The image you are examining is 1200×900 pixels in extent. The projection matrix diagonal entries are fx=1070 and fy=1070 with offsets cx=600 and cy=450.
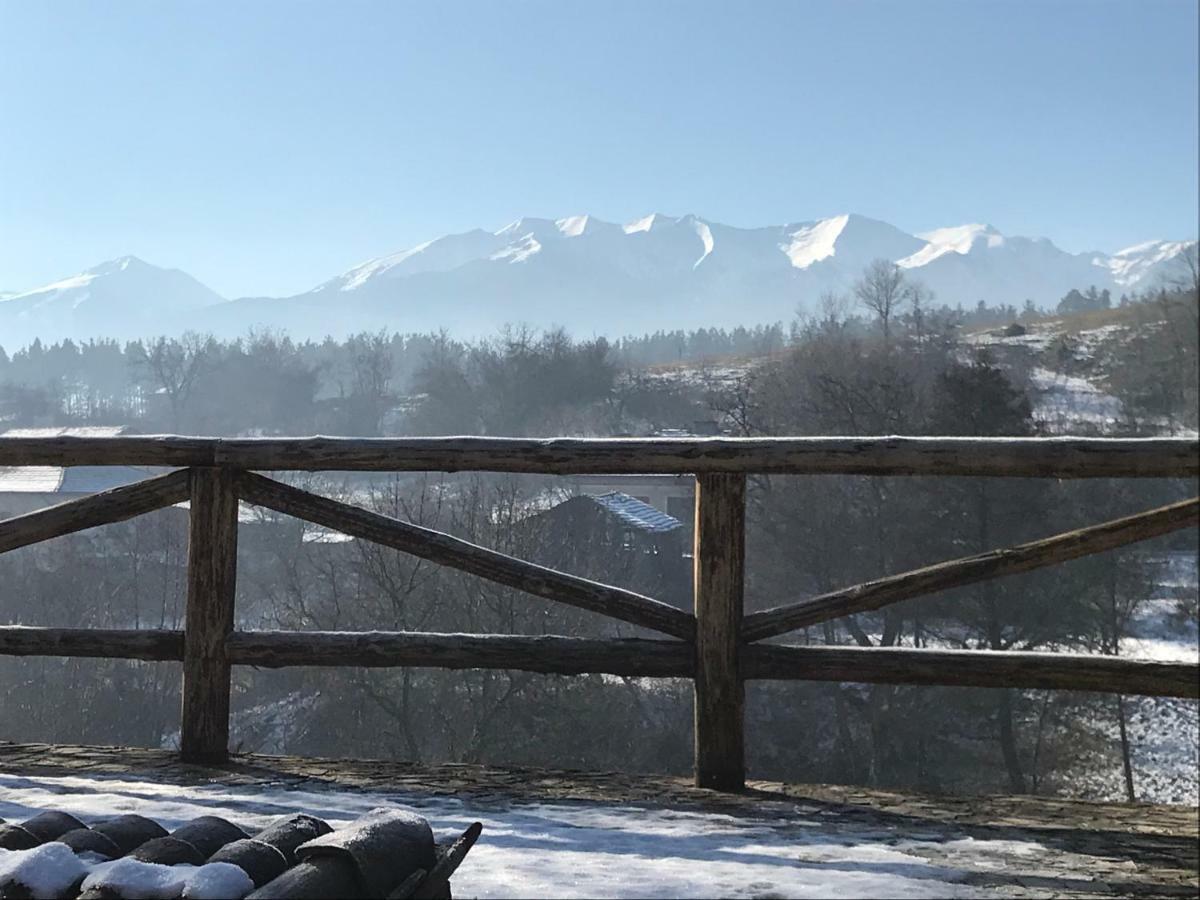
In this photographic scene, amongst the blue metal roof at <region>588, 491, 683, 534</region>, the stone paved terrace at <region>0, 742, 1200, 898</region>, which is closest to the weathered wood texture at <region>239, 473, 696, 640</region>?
the stone paved terrace at <region>0, 742, 1200, 898</region>

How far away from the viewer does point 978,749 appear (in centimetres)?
2705

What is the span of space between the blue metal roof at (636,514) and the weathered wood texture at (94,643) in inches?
1253

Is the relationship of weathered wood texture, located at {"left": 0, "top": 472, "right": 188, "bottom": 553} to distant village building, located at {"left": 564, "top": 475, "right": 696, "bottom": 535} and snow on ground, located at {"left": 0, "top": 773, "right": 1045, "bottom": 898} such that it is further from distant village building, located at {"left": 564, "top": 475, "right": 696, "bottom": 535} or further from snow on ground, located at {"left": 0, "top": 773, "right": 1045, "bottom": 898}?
distant village building, located at {"left": 564, "top": 475, "right": 696, "bottom": 535}

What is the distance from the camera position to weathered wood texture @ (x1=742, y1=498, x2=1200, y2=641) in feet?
10.6

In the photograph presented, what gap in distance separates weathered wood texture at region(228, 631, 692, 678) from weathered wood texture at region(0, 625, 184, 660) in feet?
0.73

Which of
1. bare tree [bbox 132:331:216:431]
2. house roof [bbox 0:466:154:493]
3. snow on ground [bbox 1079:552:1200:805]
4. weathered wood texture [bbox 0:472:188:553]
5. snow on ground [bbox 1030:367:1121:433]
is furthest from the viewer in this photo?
bare tree [bbox 132:331:216:431]

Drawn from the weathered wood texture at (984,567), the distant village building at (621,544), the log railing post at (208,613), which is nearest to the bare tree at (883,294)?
the distant village building at (621,544)

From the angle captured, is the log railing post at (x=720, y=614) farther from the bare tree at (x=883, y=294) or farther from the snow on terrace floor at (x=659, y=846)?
the bare tree at (x=883, y=294)

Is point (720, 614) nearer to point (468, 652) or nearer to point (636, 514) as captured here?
point (468, 652)

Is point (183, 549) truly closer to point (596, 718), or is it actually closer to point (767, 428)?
point (596, 718)

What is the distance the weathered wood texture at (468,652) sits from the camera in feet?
11.5

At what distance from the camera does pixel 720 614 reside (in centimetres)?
347

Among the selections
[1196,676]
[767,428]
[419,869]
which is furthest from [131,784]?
[767,428]

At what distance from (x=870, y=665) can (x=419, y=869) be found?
1.88 m
